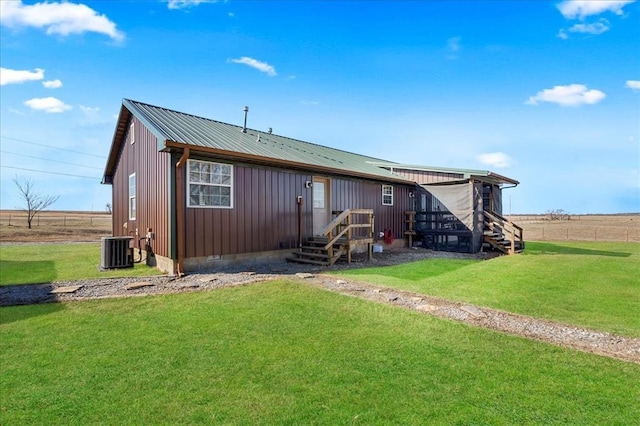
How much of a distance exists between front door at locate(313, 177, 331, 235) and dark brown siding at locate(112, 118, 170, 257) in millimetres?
4747

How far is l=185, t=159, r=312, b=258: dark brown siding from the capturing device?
8.36m

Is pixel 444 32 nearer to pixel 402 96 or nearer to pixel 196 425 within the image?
pixel 402 96

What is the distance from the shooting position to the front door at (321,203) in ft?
37.2

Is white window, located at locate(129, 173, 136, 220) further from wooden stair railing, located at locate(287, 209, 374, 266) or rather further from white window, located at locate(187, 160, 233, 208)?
wooden stair railing, located at locate(287, 209, 374, 266)

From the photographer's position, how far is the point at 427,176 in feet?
48.9

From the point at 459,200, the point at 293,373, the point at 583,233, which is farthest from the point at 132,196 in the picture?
the point at 583,233

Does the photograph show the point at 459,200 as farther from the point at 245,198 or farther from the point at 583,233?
the point at 583,233

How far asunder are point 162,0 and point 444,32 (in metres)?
9.85

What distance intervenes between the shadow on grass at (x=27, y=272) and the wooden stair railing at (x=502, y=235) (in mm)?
14258

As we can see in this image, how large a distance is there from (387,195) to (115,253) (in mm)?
10089

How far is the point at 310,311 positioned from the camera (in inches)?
195

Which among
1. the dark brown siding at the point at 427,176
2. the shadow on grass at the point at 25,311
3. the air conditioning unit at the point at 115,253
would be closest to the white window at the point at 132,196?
the air conditioning unit at the point at 115,253

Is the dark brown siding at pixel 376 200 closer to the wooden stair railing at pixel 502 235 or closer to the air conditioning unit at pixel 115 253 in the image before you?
the wooden stair railing at pixel 502 235

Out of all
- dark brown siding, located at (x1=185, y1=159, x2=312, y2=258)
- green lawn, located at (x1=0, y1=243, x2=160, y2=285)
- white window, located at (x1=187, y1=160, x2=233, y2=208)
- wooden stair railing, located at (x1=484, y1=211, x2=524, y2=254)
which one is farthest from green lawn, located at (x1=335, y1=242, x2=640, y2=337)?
green lawn, located at (x1=0, y1=243, x2=160, y2=285)
